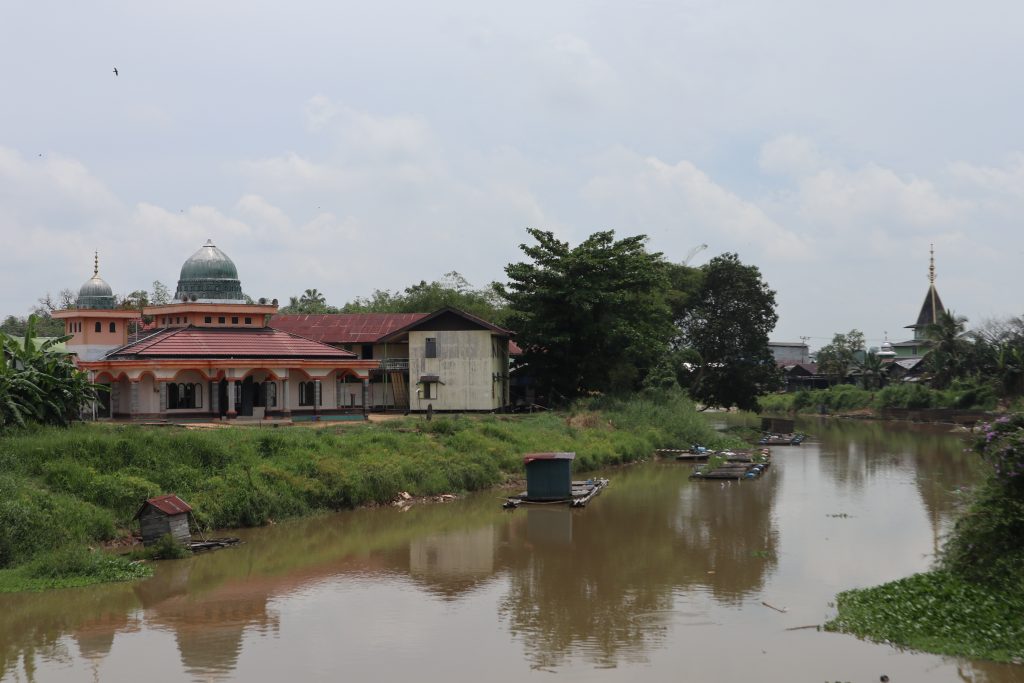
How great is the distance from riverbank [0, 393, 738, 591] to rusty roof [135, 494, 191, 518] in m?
1.33

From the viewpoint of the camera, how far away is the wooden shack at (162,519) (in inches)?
888

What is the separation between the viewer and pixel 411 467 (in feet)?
104

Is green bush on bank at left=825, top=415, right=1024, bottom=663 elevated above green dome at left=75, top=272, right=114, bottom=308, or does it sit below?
below

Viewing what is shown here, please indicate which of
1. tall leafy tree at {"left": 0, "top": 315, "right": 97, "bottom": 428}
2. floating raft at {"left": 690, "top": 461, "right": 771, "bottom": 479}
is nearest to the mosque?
tall leafy tree at {"left": 0, "top": 315, "right": 97, "bottom": 428}

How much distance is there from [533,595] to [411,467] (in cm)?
1286

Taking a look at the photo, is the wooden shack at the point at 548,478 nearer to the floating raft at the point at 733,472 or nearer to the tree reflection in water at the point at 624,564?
the tree reflection in water at the point at 624,564

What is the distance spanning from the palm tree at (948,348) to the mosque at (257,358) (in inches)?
1411

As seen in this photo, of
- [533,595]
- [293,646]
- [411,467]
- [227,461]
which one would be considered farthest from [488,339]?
[293,646]

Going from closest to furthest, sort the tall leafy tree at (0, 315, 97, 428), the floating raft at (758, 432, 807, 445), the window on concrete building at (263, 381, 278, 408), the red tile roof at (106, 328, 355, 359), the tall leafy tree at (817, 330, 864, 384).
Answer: the tall leafy tree at (0, 315, 97, 428)
the red tile roof at (106, 328, 355, 359)
the window on concrete building at (263, 381, 278, 408)
the floating raft at (758, 432, 807, 445)
the tall leafy tree at (817, 330, 864, 384)

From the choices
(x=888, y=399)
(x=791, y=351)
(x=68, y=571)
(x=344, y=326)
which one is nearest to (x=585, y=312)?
(x=344, y=326)

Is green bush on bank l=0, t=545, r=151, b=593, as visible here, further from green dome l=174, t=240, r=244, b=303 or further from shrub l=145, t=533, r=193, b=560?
green dome l=174, t=240, r=244, b=303

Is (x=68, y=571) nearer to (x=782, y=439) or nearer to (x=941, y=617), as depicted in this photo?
(x=941, y=617)

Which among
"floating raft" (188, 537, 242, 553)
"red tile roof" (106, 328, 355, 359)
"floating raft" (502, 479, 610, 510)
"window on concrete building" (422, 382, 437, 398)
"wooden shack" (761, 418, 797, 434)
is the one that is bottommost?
"floating raft" (188, 537, 242, 553)

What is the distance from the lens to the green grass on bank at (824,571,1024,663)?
14.4 meters
